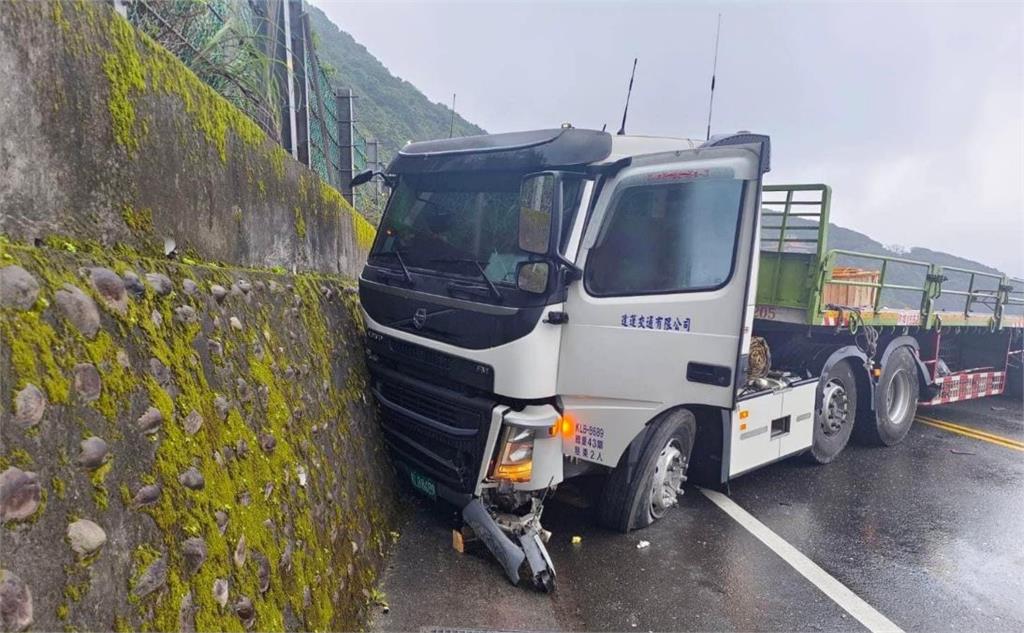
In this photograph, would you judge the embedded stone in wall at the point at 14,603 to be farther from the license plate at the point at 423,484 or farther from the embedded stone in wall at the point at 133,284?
the license plate at the point at 423,484

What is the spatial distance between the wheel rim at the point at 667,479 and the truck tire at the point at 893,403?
3102 mm

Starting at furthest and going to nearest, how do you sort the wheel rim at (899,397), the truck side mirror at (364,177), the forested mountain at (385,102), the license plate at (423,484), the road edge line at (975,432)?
the forested mountain at (385,102)
the road edge line at (975,432)
the wheel rim at (899,397)
the truck side mirror at (364,177)
the license plate at (423,484)

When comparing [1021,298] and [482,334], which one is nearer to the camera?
[482,334]

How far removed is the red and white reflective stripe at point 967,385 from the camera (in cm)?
711

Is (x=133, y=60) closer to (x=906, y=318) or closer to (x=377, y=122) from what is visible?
(x=906, y=318)

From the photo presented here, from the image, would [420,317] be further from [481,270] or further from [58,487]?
[58,487]

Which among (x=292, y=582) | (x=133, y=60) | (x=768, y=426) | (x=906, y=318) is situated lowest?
(x=292, y=582)

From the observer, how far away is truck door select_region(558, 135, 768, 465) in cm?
338

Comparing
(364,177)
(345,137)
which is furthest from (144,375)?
(345,137)

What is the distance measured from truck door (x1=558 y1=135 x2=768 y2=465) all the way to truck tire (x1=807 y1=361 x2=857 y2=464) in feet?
7.98

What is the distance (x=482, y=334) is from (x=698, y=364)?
1.27 m

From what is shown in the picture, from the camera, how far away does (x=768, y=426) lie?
449 cm

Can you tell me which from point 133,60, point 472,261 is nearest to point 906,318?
point 472,261

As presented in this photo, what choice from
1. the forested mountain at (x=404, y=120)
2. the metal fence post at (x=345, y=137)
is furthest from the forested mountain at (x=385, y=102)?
the metal fence post at (x=345, y=137)
